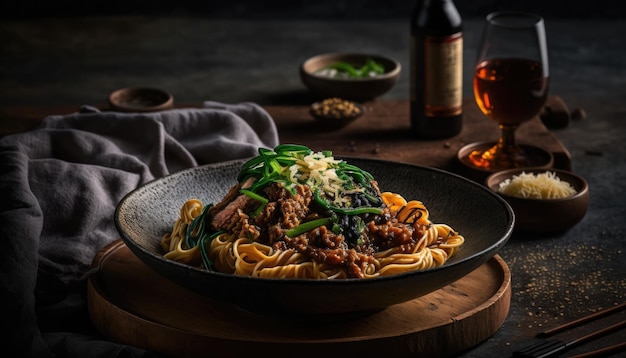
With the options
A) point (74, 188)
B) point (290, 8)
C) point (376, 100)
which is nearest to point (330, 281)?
point (74, 188)

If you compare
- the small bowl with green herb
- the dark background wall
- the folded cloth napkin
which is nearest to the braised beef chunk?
the folded cloth napkin

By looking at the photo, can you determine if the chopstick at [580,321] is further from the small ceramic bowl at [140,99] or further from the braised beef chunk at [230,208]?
the small ceramic bowl at [140,99]

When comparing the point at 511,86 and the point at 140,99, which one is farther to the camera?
the point at 140,99

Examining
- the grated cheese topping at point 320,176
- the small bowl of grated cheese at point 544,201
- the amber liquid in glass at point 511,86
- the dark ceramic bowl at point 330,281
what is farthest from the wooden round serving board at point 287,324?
the amber liquid in glass at point 511,86

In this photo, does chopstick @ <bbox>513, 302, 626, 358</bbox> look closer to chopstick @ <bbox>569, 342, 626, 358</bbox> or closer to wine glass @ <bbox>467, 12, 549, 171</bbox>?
chopstick @ <bbox>569, 342, 626, 358</bbox>

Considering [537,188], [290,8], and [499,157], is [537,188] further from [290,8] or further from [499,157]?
[290,8]

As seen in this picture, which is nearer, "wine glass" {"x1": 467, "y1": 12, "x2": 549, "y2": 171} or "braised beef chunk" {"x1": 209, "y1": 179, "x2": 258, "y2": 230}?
"braised beef chunk" {"x1": 209, "y1": 179, "x2": 258, "y2": 230}
